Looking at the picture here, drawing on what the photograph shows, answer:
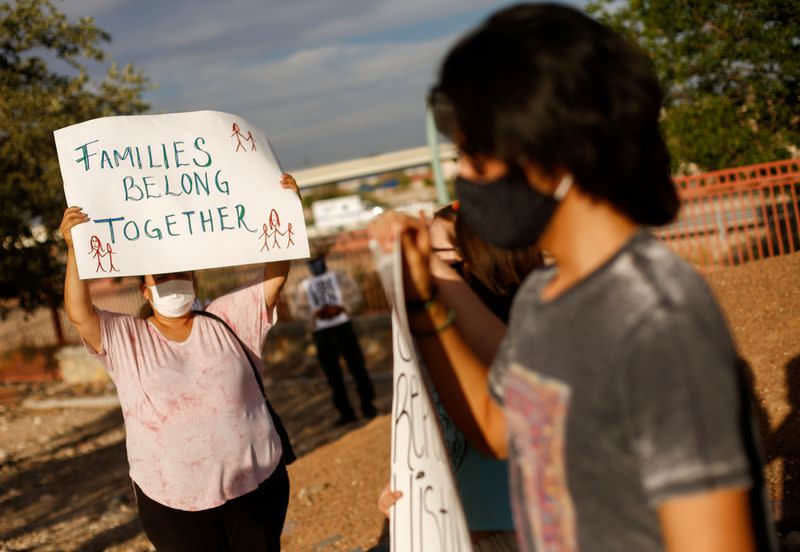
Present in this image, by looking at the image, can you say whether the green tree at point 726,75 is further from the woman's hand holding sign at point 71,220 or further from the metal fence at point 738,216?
the woman's hand holding sign at point 71,220

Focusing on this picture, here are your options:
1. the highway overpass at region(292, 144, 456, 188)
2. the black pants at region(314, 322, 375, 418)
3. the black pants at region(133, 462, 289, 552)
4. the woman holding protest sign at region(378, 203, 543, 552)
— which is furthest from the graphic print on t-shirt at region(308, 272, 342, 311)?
the highway overpass at region(292, 144, 456, 188)

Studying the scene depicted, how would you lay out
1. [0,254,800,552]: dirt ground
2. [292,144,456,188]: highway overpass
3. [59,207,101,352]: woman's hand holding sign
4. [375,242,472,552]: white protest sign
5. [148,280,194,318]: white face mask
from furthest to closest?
[292,144,456,188]: highway overpass → [0,254,800,552]: dirt ground → [148,280,194,318]: white face mask → [59,207,101,352]: woman's hand holding sign → [375,242,472,552]: white protest sign

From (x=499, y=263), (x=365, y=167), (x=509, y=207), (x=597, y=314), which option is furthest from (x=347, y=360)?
(x=365, y=167)

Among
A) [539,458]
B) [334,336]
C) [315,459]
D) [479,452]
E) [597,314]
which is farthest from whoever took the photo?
[334,336]

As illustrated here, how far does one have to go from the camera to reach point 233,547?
3.36 m

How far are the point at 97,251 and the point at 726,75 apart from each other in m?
10.3

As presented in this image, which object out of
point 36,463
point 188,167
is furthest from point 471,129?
point 36,463

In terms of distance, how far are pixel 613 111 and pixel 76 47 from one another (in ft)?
36.8

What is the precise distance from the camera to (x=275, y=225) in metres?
3.49

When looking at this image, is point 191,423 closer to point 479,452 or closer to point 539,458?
point 479,452

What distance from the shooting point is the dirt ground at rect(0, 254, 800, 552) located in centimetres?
554

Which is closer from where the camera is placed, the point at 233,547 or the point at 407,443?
the point at 407,443

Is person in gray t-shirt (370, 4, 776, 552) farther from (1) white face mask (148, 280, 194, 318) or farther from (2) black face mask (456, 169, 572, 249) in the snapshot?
(1) white face mask (148, 280, 194, 318)

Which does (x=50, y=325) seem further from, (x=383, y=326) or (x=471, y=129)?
(x=471, y=129)
